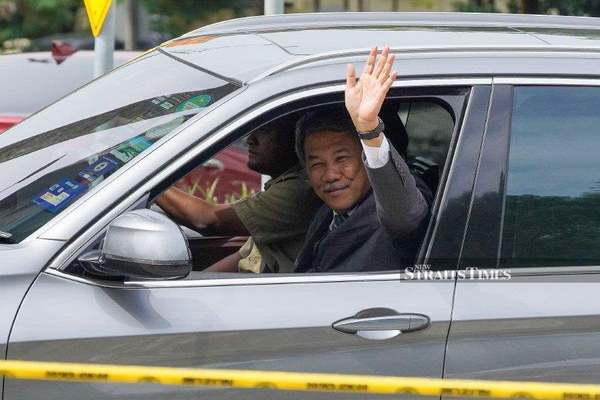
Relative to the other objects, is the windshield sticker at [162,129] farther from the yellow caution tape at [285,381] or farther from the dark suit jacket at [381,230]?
the yellow caution tape at [285,381]

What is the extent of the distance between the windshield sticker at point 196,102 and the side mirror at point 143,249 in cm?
44

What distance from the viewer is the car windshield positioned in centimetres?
346

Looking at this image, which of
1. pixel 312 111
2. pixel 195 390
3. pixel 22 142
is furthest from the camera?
pixel 22 142

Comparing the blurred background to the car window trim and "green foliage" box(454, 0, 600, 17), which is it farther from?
the car window trim

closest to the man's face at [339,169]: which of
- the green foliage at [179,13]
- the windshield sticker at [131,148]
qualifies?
the windshield sticker at [131,148]

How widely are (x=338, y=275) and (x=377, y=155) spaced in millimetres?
355

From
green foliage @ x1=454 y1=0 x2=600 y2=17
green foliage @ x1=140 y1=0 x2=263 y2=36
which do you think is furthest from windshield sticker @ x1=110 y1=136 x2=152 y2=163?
green foliage @ x1=140 y1=0 x2=263 y2=36

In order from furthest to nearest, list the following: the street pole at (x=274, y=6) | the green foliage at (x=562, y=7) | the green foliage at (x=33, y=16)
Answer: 1. the green foliage at (x=33, y=16)
2. the green foliage at (x=562, y=7)
3. the street pole at (x=274, y=6)

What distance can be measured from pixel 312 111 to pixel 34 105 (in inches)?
181

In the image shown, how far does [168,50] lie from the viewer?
422 centimetres

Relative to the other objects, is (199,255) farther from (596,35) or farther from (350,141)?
(596,35)

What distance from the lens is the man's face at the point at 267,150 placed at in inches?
176

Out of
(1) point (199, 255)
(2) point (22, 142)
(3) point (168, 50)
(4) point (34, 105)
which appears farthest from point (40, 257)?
(4) point (34, 105)

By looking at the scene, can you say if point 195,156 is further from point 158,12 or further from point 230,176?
point 158,12
